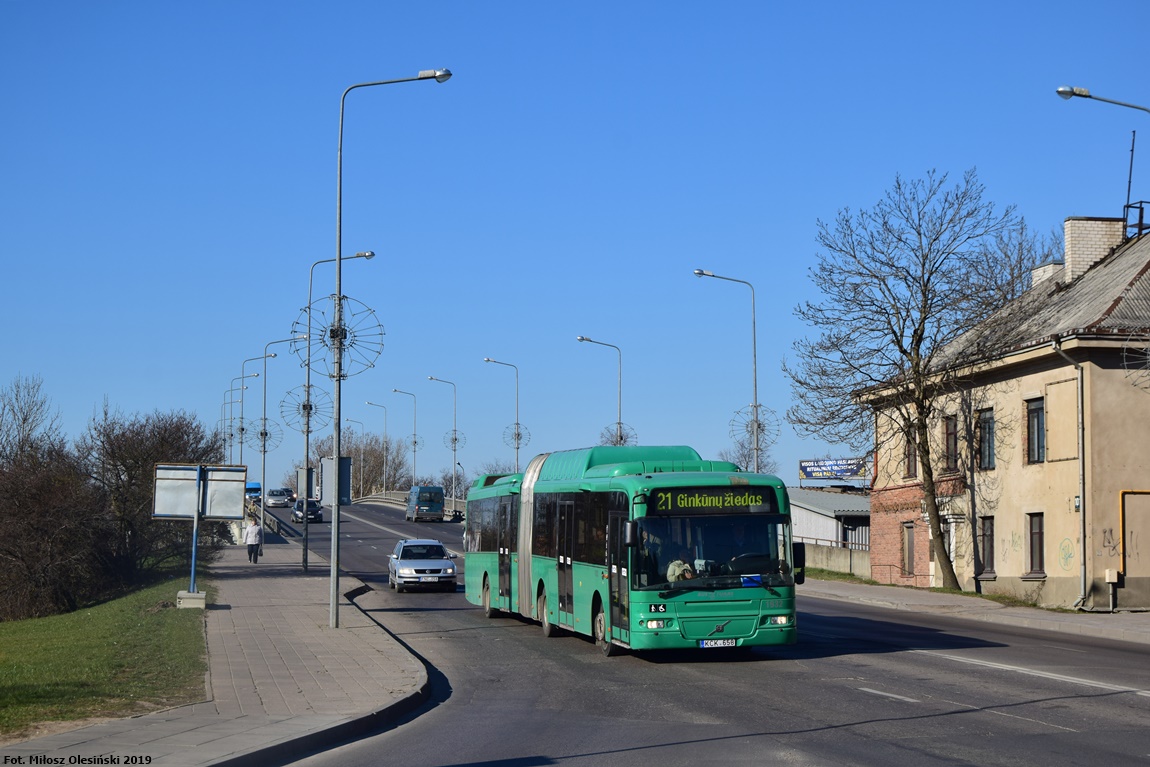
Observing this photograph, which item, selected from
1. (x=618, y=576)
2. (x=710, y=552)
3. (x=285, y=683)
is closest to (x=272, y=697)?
(x=285, y=683)

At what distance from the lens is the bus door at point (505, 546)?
86.8 feet

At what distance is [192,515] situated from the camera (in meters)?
31.0

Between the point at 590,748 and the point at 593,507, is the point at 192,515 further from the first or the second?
the point at 590,748

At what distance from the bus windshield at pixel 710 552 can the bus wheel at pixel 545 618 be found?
18.2 ft

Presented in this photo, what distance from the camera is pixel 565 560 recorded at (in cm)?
2217

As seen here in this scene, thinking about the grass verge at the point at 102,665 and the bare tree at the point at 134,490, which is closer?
the grass verge at the point at 102,665

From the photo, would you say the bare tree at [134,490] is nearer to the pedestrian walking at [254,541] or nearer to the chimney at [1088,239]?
the pedestrian walking at [254,541]

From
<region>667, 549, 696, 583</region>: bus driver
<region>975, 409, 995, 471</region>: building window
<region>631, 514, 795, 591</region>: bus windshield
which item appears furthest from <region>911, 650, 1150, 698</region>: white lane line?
<region>975, 409, 995, 471</region>: building window

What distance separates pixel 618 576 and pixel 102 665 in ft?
24.2

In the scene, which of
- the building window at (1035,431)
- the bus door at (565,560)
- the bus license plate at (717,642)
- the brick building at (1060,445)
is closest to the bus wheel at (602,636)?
the bus door at (565,560)

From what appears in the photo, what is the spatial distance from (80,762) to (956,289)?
32.8 m

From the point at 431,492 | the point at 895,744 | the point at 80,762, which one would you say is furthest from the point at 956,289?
the point at 431,492

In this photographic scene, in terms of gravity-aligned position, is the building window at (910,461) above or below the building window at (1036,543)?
above

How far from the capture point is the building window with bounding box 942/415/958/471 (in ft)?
133
